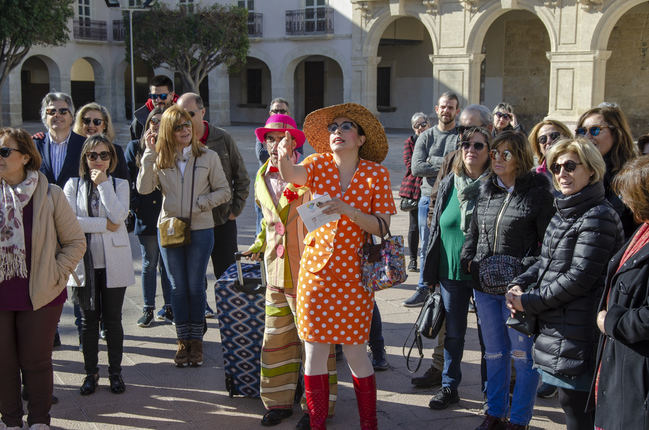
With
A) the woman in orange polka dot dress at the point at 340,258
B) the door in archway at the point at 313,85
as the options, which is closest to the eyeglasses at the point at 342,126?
the woman in orange polka dot dress at the point at 340,258

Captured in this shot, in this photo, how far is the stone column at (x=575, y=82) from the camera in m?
21.9

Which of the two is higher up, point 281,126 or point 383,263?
point 281,126

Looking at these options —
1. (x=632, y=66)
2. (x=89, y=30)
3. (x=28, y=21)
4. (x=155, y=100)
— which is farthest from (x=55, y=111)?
(x=89, y=30)

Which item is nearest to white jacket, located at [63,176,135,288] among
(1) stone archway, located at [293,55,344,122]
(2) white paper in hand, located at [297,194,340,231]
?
(2) white paper in hand, located at [297,194,340,231]

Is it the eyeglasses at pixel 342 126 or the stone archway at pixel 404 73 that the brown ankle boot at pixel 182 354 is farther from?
the stone archway at pixel 404 73

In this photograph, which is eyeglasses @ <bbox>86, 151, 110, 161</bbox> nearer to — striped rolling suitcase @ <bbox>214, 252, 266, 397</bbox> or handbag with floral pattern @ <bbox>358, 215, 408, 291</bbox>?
striped rolling suitcase @ <bbox>214, 252, 266, 397</bbox>

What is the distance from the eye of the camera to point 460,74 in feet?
81.5

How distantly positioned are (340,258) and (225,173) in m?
2.23

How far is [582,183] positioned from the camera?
3.40 m

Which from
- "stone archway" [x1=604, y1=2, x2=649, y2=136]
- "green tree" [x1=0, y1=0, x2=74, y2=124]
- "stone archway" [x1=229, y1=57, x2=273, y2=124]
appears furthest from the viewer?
Answer: "stone archway" [x1=229, y1=57, x2=273, y2=124]

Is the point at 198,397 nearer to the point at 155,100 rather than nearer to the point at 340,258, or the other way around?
the point at 340,258

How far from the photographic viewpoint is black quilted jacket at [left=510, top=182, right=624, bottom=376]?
327 cm

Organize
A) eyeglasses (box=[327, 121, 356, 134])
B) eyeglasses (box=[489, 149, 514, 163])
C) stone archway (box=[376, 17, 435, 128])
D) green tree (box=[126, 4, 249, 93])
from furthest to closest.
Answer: stone archway (box=[376, 17, 435, 128])
green tree (box=[126, 4, 249, 93])
eyeglasses (box=[489, 149, 514, 163])
eyeglasses (box=[327, 121, 356, 134])

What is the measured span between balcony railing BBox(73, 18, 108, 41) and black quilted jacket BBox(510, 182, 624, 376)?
33.4 meters
